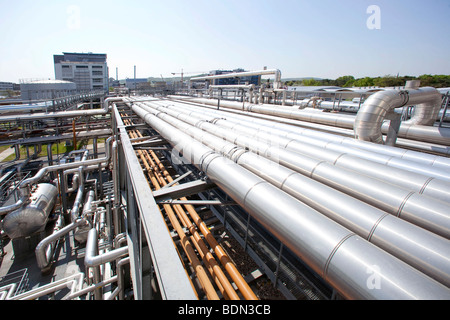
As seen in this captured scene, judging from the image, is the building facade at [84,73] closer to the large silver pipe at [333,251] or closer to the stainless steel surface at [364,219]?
the stainless steel surface at [364,219]

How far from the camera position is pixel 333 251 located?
6.61ft

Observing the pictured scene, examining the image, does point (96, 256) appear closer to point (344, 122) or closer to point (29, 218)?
point (29, 218)

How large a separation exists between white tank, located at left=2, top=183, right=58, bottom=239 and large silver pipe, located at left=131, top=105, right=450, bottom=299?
39.5 feet

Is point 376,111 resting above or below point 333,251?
above

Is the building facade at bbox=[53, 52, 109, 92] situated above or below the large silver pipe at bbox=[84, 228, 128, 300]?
above

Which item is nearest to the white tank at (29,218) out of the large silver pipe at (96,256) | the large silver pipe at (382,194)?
the large silver pipe at (96,256)

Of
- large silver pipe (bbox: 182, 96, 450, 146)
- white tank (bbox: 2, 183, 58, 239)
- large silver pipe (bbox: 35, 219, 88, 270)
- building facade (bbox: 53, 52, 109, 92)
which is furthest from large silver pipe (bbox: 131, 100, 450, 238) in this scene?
building facade (bbox: 53, 52, 109, 92)

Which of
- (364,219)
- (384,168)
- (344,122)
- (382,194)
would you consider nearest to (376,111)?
(344,122)

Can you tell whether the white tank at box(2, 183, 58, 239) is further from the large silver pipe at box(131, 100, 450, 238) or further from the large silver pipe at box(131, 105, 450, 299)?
the large silver pipe at box(131, 100, 450, 238)

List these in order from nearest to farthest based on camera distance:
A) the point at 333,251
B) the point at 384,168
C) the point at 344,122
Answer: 1. the point at 333,251
2. the point at 384,168
3. the point at 344,122

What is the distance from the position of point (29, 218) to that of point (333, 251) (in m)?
13.4

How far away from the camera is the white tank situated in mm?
10352

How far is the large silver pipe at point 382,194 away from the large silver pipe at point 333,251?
80 cm
